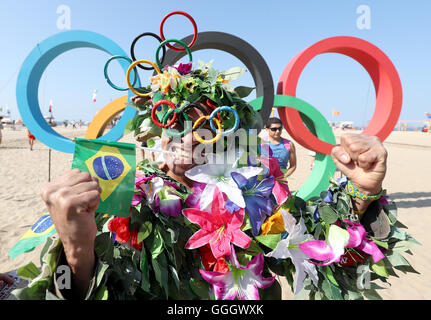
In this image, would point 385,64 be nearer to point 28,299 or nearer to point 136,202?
point 136,202

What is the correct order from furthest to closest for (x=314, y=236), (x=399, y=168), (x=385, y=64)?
(x=399, y=168) < (x=385, y=64) < (x=314, y=236)

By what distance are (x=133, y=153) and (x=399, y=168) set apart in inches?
447

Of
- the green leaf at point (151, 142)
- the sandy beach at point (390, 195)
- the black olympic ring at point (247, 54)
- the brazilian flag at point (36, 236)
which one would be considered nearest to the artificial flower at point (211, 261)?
the brazilian flag at point (36, 236)

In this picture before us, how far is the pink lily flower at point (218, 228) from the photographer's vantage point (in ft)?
3.19

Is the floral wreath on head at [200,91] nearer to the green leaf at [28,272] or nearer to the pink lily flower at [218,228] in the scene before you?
the pink lily flower at [218,228]

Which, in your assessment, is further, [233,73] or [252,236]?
[233,73]

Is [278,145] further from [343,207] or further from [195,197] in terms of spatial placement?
[195,197]

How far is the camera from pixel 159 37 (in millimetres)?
1283

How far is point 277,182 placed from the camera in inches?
44.9

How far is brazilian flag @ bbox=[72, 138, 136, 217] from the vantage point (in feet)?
2.81

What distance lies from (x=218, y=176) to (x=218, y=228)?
0.74ft

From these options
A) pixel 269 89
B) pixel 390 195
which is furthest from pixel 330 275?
pixel 390 195

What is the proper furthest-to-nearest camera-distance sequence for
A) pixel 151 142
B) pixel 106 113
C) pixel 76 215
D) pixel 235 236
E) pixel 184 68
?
1. pixel 106 113
2. pixel 151 142
3. pixel 184 68
4. pixel 235 236
5. pixel 76 215
